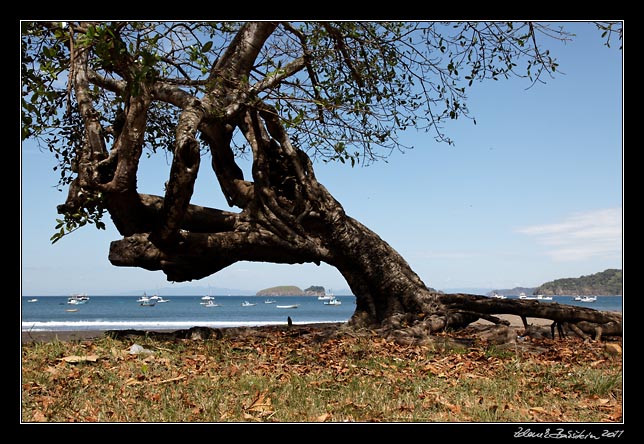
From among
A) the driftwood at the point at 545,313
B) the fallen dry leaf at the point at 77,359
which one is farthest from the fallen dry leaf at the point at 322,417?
the driftwood at the point at 545,313

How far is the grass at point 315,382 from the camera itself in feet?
23.1

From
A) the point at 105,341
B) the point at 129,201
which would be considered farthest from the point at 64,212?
the point at 105,341

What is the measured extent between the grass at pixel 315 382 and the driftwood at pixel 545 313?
1.71 metres

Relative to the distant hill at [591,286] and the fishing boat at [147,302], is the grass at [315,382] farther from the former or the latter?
the fishing boat at [147,302]

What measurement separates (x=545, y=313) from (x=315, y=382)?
23.5 feet

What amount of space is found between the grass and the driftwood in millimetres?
1705

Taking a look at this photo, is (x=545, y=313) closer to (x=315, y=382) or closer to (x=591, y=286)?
(x=315, y=382)

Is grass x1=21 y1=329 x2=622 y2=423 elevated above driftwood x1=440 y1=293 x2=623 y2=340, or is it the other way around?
driftwood x1=440 y1=293 x2=623 y2=340

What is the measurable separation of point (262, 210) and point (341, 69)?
424cm

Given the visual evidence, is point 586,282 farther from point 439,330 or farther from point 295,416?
point 295,416

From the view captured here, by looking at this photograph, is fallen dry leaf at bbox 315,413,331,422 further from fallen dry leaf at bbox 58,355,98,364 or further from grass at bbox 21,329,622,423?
fallen dry leaf at bbox 58,355,98,364

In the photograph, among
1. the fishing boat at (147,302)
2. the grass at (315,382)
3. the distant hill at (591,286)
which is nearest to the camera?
the grass at (315,382)

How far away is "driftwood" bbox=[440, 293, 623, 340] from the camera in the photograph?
1351 centimetres

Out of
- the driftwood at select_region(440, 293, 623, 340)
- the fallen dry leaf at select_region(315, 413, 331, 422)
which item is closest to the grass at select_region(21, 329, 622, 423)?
the fallen dry leaf at select_region(315, 413, 331, 422)
